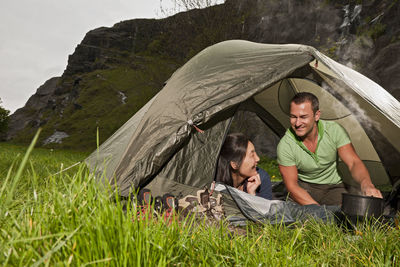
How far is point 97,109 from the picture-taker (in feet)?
184

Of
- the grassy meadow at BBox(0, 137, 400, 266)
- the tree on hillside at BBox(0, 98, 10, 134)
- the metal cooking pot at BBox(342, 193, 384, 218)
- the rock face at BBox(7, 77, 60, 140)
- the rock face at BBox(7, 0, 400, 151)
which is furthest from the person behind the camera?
the rock face at BBox(7, 77, 60, 140)

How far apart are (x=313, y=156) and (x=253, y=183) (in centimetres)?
73

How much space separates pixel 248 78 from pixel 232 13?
35.0 ft

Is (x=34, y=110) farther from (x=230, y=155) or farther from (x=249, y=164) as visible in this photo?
(x=249, y=164)

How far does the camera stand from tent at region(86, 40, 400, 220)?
2.94 meters

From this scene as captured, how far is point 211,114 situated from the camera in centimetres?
299

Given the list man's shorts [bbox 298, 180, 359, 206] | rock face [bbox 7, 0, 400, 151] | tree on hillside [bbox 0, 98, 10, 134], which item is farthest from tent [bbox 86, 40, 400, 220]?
tree on hillside [bbox 0, 98, 10, 134]

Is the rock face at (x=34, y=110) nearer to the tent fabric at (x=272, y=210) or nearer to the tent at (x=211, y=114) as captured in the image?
the tent at (x=211, y=114)

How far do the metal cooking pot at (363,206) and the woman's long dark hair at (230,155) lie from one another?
4.24ft

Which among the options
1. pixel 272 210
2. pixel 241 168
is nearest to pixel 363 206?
pixel 272 210

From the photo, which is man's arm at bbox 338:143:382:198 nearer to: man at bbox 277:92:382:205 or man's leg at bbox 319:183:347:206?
man at bbox 277:92:382:205

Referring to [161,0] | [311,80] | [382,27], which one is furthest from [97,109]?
[311,80]

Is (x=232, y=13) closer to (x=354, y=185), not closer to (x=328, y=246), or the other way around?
(x=354, y=185)

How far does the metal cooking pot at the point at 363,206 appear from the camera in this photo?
2255 millimetres
